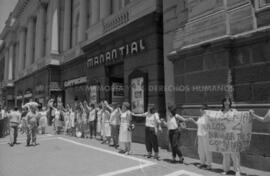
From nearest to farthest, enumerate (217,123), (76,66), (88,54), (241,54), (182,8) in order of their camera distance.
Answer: (217,123)
(241,54)
(182,8)
(88,54)
(76,66)

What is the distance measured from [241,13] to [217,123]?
307 cm

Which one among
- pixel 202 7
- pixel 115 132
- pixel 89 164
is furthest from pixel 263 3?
pixel 115 132

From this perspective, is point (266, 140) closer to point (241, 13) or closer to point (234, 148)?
point (234, 148)

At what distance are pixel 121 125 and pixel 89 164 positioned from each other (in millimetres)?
2073

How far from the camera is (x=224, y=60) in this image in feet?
23.4

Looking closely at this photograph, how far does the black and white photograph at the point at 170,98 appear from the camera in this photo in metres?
6.25

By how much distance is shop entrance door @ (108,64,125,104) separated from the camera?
13.9 metres

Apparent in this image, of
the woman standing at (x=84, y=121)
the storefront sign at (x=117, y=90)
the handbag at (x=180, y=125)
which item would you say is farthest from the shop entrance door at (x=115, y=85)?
the handbag at (x=180, y=125)

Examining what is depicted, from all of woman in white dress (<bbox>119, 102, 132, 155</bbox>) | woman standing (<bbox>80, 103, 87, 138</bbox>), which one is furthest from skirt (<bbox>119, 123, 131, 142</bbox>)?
woman standing (<bbox>80, 103, 87, 138</bbox>)

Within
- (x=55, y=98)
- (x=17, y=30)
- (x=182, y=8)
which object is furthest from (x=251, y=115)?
(x=17, y=30)

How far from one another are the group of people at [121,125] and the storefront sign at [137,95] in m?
0.56

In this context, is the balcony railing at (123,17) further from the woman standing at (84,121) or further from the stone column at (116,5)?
the woman standing at (84,121)

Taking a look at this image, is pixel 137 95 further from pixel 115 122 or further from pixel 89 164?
pixel 89 164

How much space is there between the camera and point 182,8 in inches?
360
